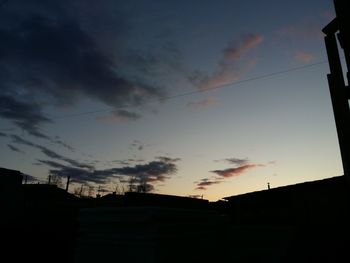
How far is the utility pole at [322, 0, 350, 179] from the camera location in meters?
2.55

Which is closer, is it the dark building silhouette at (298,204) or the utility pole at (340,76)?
the utility pole at (340,76)

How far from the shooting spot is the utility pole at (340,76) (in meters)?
2.55

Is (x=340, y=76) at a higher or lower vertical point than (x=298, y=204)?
lower

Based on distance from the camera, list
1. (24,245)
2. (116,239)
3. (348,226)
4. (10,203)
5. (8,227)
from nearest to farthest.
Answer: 1. (116,239)
2. (348,226)
3. (24,245)
4. (8,227)
5. (10,203)

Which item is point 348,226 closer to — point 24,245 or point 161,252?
point 161,252

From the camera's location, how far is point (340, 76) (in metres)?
2.79

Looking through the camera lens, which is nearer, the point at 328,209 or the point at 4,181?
the point at 328,209

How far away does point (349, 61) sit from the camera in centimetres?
277

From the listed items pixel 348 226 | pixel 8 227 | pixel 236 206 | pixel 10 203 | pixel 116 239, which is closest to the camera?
pixel 116 239

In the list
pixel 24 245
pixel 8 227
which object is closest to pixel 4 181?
pixel 8 227

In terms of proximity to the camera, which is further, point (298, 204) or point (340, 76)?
point (298, 204)

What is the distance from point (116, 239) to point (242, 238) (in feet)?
15.3

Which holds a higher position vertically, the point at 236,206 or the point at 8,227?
the point at 236,206

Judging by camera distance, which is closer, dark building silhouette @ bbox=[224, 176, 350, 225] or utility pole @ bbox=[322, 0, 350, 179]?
utility pole @ bbox=[322, 0, 350, 179]
